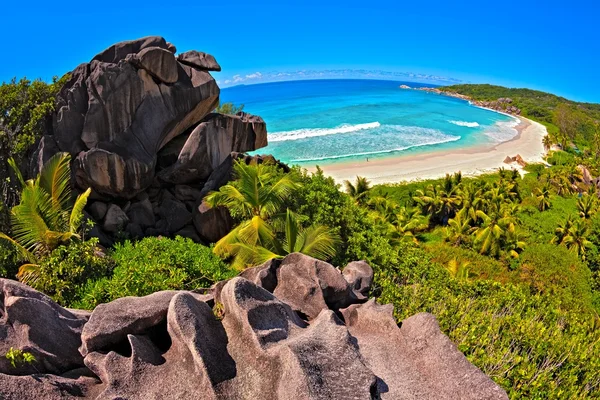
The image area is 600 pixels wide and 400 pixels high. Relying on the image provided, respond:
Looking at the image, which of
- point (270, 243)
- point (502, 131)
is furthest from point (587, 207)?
point (502, 131)

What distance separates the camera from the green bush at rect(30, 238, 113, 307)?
9461 mm

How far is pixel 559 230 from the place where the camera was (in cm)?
2803

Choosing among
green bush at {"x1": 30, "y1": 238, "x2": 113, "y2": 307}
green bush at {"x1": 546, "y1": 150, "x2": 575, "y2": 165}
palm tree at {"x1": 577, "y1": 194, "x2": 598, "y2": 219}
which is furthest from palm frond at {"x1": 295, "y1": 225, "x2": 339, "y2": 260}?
green bush at {"x1": 546, "y1": 150, "x2": 575, "y2": 165}

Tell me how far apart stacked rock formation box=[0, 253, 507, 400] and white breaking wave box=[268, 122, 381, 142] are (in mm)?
67111

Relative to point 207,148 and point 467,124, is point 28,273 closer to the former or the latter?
point 207,148

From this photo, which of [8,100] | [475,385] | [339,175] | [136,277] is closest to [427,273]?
[475,385]

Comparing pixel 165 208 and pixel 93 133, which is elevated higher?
pixel 93 133

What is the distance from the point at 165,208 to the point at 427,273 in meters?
11.7

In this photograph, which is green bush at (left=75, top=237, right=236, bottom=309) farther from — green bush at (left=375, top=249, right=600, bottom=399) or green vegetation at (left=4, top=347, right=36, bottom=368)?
green bush at (left=375, top=249, right=600, bottom=399)

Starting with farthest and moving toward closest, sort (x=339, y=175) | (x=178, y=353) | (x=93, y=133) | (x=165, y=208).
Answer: (x=339, y=175), (x=165, y=208), (x=93, y=133), (x=178, y=353)

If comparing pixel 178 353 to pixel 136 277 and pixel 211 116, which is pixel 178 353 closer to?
pixel 136 277

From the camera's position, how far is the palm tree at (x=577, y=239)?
84.4ft

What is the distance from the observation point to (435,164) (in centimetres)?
5519

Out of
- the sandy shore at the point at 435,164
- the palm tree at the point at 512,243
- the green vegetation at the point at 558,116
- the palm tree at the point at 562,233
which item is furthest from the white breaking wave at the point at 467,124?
the palm tree at the point at 512,243
